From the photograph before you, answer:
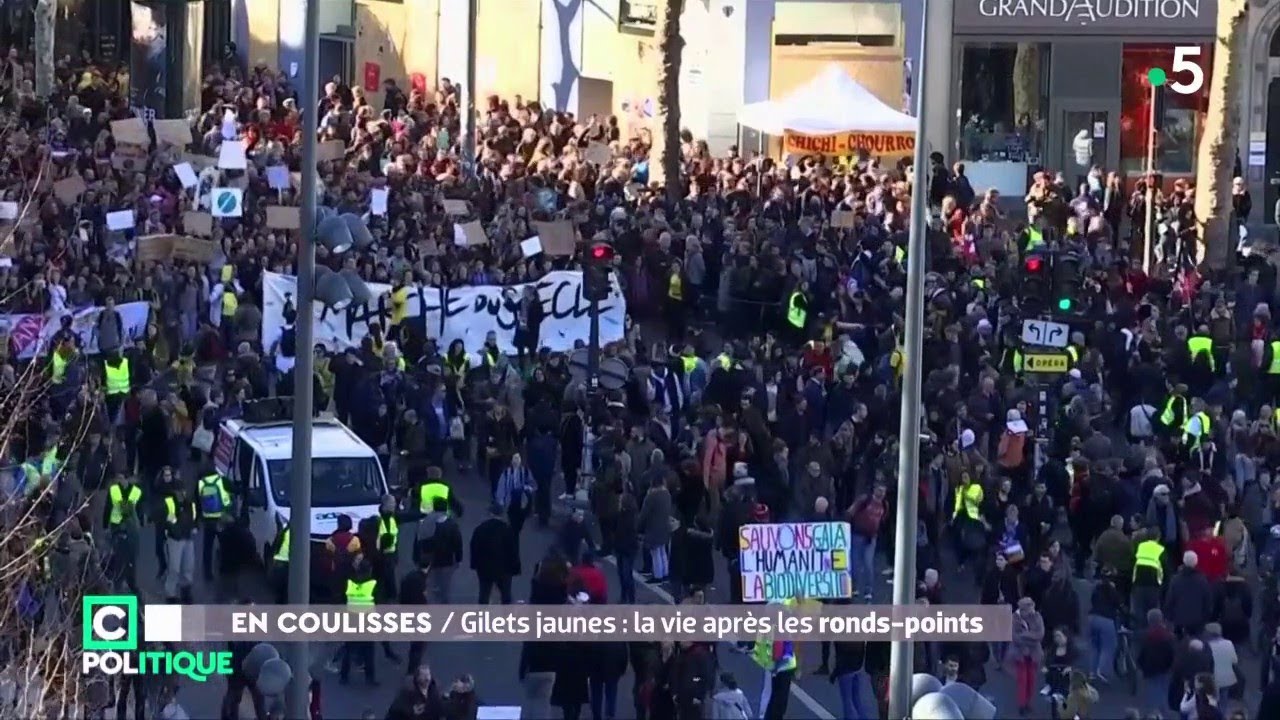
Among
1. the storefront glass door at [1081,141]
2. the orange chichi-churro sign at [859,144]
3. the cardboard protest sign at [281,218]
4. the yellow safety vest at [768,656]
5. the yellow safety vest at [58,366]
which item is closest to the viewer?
the yellow safety vest at [768,656]

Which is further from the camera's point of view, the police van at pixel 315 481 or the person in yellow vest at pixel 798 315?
the person in yellow vest at pixel 798 315

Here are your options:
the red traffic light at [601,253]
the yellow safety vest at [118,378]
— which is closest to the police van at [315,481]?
the yellow safety vest at [118,378]

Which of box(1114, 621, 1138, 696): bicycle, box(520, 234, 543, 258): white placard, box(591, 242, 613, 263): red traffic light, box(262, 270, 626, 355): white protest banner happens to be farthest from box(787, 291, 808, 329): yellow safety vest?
box(1114, 621, 1138, 696): bicycle

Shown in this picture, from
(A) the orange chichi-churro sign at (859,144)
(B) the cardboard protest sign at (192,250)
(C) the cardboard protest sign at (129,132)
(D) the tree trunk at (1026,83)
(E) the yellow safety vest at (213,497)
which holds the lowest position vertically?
(E) the yellow safety vest at (213,497)

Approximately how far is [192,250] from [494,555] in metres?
8.48

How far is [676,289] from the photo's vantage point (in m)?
27.0

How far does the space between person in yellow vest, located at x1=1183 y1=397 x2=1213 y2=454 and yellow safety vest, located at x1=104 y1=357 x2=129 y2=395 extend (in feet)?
31.1

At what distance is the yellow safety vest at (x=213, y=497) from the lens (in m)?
19.2

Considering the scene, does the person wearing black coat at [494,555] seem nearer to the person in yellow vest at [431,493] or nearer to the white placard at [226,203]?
the person in yellow vest at [431,493]

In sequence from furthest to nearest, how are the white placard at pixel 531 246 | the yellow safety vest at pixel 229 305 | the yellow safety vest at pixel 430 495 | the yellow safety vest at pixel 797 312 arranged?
the white placard at pixel 531 246 < the yellow safety vest at pixel 797 312 < the yellow safety vest at pixel 229 305 < the yellow safety vest at pixel 430 495

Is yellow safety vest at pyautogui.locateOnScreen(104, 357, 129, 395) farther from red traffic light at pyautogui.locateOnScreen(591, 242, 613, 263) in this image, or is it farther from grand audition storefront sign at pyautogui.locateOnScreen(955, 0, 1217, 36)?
grand audition storefront sign at pyautogui.locateOnScreen(955, 0, 1217, 36)

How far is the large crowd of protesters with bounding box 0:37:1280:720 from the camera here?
57.4 ft

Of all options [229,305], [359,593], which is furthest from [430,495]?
[229,305]

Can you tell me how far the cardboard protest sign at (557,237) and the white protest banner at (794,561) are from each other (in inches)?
369
